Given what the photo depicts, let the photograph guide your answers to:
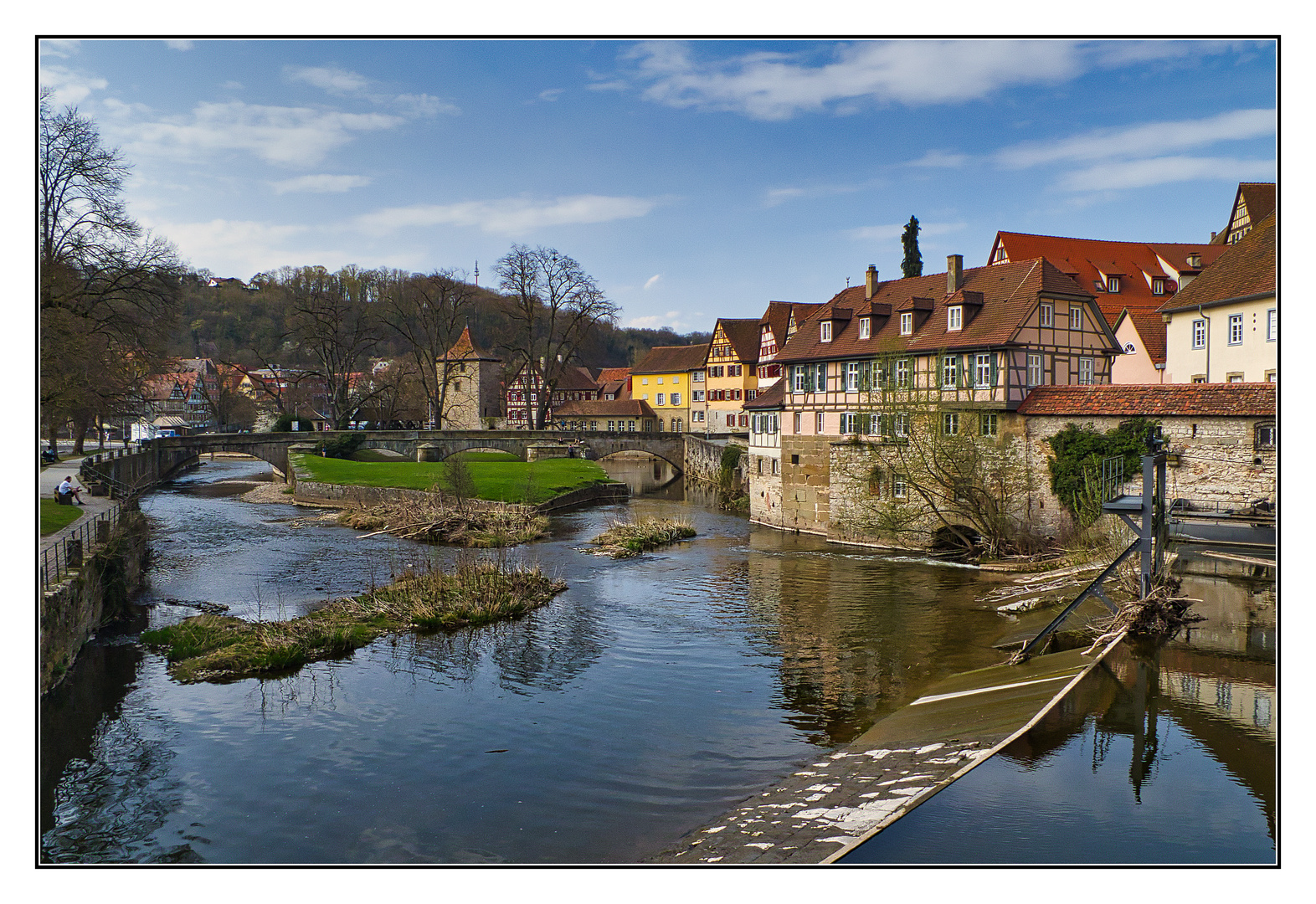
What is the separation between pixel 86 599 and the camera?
15.4 m

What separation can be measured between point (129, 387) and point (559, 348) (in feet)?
93.5

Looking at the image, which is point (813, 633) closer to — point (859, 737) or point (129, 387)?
point (859, 737)

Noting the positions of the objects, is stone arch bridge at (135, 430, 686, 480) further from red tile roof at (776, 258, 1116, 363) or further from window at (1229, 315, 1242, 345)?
window at (1229, 315, 1242, 345)

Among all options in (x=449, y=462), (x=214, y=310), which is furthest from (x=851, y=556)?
(x=214, y=310)

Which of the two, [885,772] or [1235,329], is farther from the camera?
[1235,329]

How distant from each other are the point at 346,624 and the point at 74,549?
4549mm

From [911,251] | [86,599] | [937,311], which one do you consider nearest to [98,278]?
[86,599]

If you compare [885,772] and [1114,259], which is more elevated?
[1114,259]

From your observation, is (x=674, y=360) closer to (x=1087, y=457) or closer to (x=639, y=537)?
(x=639, y=537)

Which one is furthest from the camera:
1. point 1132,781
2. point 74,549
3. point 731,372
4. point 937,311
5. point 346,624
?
point 731,372

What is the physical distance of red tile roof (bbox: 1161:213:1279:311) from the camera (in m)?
26.3

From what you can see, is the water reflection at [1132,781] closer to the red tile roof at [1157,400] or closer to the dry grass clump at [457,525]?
the red tile roof at [1157,400]

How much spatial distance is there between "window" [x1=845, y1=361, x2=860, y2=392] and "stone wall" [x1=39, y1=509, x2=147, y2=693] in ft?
64.5

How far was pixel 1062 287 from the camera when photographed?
2577 cm
